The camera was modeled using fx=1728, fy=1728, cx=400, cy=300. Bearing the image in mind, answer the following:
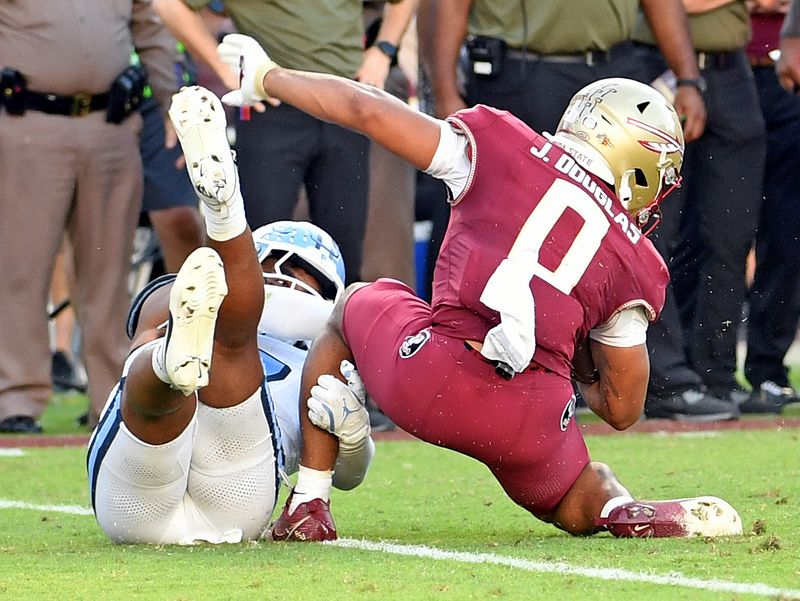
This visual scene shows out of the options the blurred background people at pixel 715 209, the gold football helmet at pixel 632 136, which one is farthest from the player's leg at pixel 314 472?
the blurred background people at pixel 715 209

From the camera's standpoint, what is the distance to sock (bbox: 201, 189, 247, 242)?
4242 mm

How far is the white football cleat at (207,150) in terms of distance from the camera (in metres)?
4.16

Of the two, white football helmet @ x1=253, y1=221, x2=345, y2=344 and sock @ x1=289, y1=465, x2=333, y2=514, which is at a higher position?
white football helmet @ x1=253, y1=221, x2=345, y2=344

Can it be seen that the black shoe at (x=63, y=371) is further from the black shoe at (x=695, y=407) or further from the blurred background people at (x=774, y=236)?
the blurred background people at (x=774, y=236)

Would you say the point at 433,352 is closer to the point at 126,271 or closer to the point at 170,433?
the point at 170,433

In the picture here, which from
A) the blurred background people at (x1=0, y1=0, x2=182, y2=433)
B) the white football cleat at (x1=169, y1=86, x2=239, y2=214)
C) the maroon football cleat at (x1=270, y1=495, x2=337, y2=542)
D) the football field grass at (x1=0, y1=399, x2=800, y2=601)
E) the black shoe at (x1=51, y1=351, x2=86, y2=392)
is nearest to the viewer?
the football field grass at (x1=0, y1=399, x2=800, y2=601)

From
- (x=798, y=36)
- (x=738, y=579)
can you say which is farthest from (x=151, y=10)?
(x=738, y=579)

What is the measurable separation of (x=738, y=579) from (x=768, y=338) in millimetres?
5024

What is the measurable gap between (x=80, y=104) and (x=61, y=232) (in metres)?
0.61

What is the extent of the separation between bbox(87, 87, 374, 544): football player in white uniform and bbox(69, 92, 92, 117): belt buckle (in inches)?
121

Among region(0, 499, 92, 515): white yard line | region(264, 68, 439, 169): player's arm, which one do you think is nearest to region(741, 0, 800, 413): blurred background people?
region(0, 499, 92, 515): white yard line

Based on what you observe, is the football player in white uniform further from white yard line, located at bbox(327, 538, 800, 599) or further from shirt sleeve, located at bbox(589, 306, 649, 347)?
shirt sleeve, located at bbox(589, 306, 649, 347)

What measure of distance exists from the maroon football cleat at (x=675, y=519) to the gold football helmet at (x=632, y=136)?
0.81 meters

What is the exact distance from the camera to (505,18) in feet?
24.4
